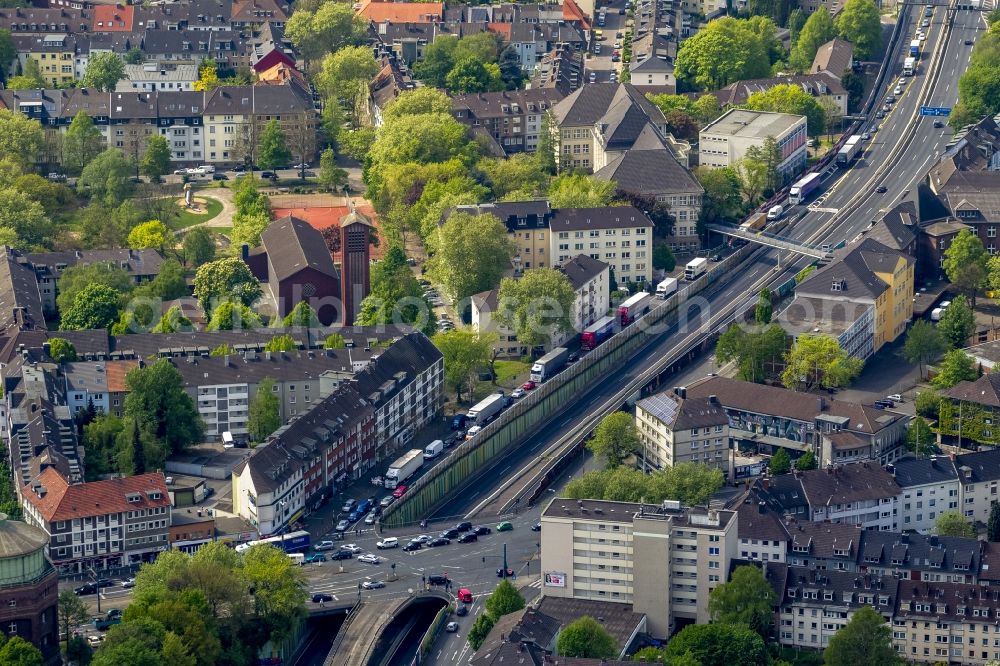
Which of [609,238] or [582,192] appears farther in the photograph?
[582,192]

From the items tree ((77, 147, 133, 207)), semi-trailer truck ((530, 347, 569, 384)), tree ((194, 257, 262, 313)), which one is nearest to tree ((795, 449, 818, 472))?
semi-trailer truck ((530, 347, 569, 384))

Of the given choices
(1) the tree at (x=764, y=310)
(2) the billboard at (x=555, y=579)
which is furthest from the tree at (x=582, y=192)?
(2) the billboard at (x=555, y=579)

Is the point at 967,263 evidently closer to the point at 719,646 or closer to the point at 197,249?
the point at 197,249

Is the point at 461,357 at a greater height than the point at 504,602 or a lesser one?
greater

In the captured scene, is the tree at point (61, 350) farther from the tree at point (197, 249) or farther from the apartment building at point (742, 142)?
the apartment building at point (742, 142)

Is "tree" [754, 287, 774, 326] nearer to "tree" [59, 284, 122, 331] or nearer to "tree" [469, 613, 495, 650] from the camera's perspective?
"tree" [59, 284, 122, 331]

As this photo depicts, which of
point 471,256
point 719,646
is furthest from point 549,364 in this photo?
point 719,646

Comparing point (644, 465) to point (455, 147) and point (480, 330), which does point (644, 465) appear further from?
point (455, 147)
